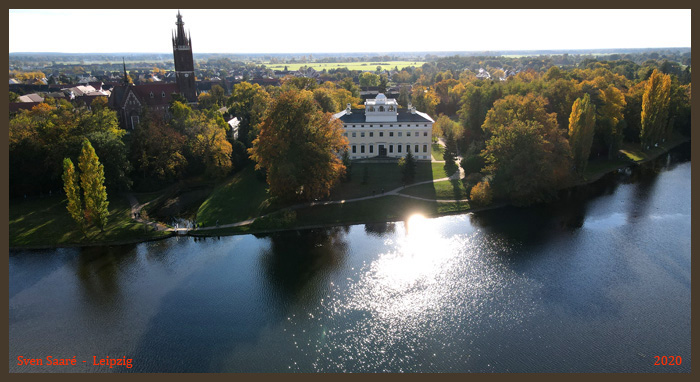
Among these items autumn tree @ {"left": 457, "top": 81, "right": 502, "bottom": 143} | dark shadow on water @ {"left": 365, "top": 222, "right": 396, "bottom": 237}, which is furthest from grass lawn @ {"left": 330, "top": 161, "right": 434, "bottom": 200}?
autumn tree @ {"left": 457, "top": 81, "right": 502, "bottom": 143}

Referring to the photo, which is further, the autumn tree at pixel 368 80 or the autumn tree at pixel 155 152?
the autumn tree at pixel 368 80

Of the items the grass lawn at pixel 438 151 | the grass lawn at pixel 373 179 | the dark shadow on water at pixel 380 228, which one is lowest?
the dark shadow on water at pixel 380 228

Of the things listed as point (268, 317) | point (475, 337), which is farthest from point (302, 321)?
point (475, 337)

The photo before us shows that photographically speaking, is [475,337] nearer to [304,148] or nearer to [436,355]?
[436,355]

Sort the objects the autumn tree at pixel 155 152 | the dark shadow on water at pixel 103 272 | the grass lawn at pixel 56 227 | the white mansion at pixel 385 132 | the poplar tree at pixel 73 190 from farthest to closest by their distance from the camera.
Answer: the white mansion at pixel 385 132 < the autumn tree at pixel 155 152 < the grass lawn at pixel 56 227 < the poplar tree at pixel 73 190 < the dark shadow on water at pixel 103 272

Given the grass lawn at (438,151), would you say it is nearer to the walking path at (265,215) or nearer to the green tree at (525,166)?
the walking path at (265,215)

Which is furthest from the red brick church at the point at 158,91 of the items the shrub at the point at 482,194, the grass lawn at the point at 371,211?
the shrub at the point at 482,194

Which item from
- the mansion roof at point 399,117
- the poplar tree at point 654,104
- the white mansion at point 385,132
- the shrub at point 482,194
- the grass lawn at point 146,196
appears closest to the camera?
the shrub at point 482,194

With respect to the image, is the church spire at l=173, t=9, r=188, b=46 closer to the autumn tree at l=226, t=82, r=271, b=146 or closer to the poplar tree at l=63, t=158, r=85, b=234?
the autumn tree at l=226, t=82, r=271, b=146

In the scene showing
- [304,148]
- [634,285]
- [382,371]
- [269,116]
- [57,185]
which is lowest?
[382,371]
